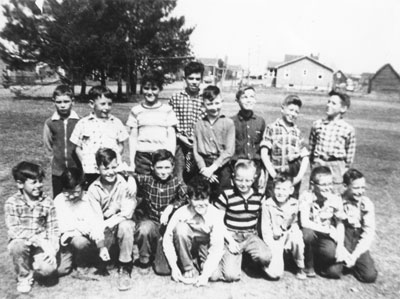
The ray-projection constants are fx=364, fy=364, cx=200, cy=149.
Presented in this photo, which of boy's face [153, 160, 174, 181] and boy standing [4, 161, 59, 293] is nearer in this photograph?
boy standing [4, 161, 59, 293]

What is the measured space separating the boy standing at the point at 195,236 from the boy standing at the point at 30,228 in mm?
1149

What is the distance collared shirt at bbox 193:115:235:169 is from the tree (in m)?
20.6

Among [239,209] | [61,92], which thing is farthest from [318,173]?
[61,92]

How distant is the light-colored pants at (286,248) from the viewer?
3.84 meters

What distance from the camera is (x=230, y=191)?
4117 millimetres

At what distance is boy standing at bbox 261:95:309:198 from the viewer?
460 cm

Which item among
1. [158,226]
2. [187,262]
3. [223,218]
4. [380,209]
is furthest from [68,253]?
[380,209]

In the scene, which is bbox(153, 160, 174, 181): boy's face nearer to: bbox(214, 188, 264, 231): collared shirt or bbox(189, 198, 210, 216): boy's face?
bbox(189, 198, 210, 216): boy's face

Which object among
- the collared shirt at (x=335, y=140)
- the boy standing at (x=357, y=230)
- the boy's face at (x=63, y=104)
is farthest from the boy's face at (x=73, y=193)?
the collared shirt at (x=335, y=140)

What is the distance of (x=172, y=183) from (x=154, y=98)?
1140 millimetres

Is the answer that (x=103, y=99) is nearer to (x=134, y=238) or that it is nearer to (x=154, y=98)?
(x=154, y=98)

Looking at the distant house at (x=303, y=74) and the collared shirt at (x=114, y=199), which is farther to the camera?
the distant house at (x=303, y=74)

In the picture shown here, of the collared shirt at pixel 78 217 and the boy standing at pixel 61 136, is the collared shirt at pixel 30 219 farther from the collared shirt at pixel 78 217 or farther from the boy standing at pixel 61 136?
the boy standing at pixel 61 136

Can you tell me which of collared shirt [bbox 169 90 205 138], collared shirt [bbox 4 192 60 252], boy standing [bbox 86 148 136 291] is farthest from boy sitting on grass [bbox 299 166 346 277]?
collared shirt [bbox 4 192 60 252]
